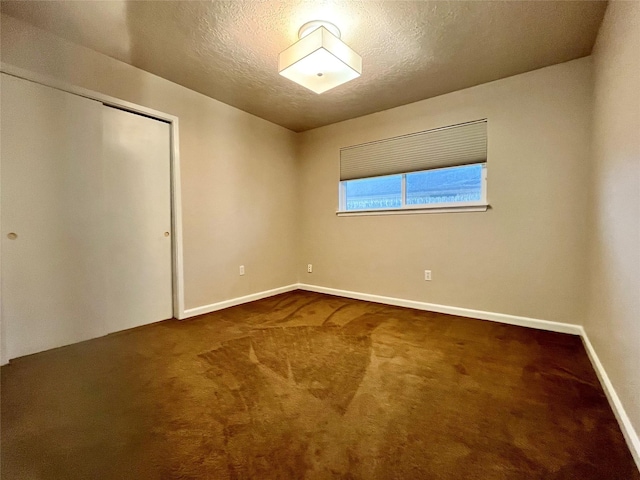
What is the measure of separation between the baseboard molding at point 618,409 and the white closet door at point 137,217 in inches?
135

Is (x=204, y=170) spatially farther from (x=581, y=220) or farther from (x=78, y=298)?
(x=581, y=220)

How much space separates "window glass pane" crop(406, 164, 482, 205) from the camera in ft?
10.0

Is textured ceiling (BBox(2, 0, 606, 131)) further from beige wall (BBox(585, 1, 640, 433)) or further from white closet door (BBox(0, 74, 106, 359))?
white closet door (BBox(0, 74, 106, 359))

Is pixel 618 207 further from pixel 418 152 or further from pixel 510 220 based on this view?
pixel 418 152

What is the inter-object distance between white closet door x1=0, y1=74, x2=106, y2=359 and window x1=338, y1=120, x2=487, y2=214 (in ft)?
9.10

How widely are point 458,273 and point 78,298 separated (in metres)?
3.59

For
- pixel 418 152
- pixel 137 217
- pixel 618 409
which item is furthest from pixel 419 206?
pixel 137 217

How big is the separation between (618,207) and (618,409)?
1044 millimetres

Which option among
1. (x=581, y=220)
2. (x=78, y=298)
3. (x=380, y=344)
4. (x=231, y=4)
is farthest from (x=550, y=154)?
(x=78, y=298)

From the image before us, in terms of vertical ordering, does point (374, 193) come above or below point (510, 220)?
Result: above

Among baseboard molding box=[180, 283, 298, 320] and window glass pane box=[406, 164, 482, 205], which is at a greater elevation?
window glass pane box=[406, 164, 482, 205]

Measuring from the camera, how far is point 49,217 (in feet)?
7.27

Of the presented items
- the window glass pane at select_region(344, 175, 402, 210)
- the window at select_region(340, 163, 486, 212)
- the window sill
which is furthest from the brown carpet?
the window glass pane at select_region(344, 175, 402, 210)

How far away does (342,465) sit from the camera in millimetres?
1148
